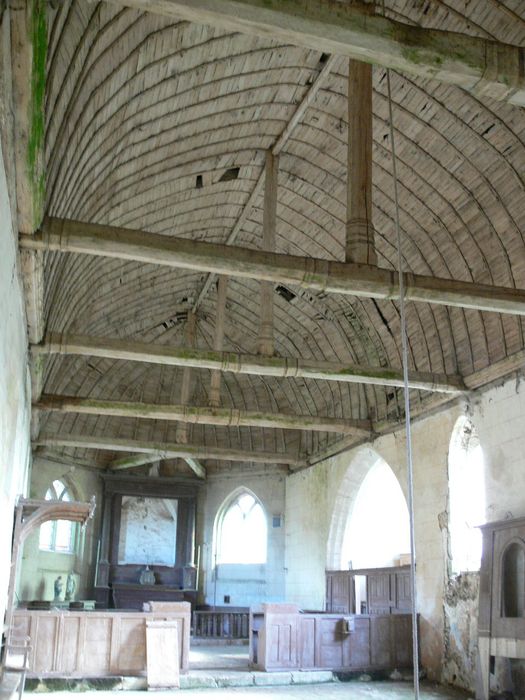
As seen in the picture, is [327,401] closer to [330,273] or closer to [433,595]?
[433,595]

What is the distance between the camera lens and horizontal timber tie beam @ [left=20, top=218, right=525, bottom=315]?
7.57m

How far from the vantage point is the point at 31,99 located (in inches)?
200

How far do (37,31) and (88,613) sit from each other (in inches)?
373

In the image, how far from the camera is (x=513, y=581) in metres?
10.6

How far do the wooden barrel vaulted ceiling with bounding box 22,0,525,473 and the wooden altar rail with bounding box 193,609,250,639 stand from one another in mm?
4845

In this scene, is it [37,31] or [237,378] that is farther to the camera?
[237,378]

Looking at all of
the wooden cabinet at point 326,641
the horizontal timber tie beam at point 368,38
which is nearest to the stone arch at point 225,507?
the wooden cabinet at point 326,641

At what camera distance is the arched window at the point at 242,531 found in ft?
68.9

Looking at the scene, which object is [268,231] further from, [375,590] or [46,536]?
[46,536]

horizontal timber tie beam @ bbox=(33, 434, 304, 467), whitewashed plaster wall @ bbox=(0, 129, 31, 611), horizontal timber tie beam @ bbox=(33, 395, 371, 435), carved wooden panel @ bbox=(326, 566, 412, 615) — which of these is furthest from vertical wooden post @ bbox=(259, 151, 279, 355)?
horizontal timber tie beam @ bbox=(33, 434, 304, 467)

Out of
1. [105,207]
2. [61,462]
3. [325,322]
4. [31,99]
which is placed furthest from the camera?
[61,462]

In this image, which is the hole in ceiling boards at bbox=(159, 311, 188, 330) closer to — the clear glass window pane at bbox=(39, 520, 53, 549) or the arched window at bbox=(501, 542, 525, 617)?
the clear glass window pane at bbox=(39, 520, 53, 549)

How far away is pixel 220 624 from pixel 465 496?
828cm

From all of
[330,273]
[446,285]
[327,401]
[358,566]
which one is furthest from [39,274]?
[358,566]
